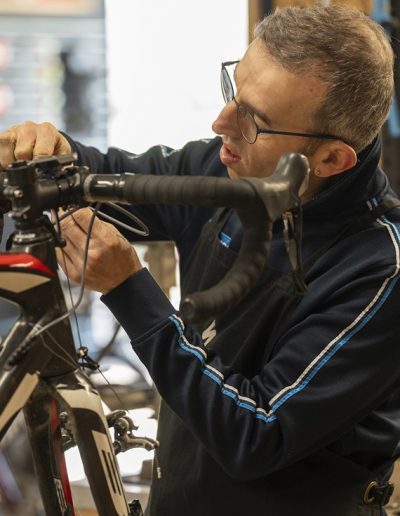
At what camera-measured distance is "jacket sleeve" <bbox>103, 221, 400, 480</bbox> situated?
1056 mm

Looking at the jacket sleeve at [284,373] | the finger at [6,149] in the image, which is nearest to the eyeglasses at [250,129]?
the jacket sleeve at [284,373]

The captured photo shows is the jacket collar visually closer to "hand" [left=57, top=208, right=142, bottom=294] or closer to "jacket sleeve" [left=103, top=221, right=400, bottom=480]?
"jacket sleeve" [left=103, top=221, right=400, bottom=480]

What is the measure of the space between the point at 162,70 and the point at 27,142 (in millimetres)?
1755

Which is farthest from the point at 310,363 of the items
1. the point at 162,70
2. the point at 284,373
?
the point at 162,70

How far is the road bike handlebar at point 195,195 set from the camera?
2.50ft

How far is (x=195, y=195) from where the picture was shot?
2.58ft

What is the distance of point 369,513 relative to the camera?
4.05ft

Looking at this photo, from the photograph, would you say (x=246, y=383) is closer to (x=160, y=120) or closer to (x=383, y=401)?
(x=383, y=401)

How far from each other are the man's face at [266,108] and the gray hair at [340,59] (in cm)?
1

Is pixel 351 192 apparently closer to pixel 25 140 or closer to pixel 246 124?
pixel 246 124

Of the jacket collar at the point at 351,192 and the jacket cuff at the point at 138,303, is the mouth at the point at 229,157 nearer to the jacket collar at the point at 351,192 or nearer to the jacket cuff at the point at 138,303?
the jacket collar at the point at 351,192

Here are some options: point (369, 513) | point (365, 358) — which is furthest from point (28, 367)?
point (369, 513)

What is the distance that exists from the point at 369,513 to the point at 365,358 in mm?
288

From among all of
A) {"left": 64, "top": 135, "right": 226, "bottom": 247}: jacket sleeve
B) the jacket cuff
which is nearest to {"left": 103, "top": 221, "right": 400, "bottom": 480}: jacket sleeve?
the jacket cuff
